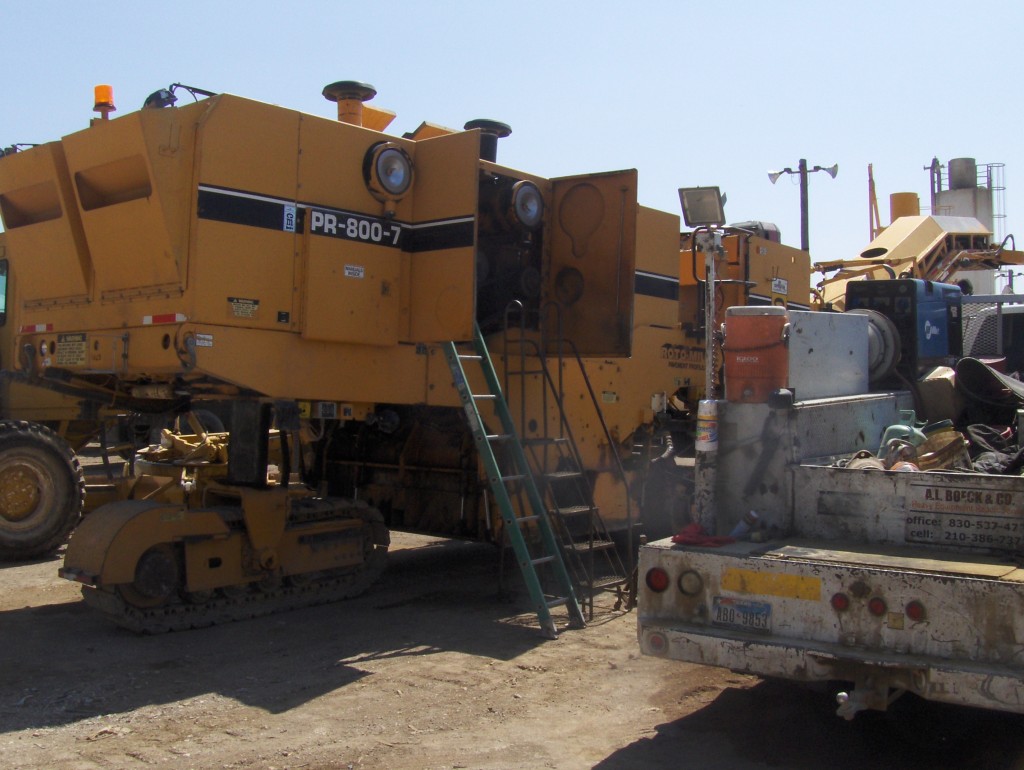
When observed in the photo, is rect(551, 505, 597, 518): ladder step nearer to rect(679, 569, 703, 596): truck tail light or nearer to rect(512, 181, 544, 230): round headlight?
rect(512, 181, 544, 230): round headlight

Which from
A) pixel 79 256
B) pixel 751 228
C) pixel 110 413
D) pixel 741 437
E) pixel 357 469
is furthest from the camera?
pixel 751 228

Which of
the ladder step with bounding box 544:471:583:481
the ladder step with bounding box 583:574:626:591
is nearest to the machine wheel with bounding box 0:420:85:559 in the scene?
the ladder step with bounding box 544:471:583:481

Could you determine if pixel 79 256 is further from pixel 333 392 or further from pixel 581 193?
pixel 581 193

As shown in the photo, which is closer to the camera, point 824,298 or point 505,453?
point 505,453

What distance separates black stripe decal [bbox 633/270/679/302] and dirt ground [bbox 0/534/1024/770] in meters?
3.31

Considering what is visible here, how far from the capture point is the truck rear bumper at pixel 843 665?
3922 millimetres

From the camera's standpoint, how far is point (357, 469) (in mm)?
9562

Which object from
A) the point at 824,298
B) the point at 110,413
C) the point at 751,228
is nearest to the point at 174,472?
the point at 110,413

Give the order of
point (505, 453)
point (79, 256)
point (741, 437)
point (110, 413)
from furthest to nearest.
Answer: point (110, 413) < point (505, 453) < point (79, 256) < point (741, 437)

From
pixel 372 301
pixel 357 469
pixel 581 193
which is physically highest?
pixel 581 193

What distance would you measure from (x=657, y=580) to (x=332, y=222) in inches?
148

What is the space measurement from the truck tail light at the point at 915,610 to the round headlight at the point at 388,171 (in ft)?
15.9

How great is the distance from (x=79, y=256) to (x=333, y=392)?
7.00ft

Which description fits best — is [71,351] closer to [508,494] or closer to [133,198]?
[133,198]
